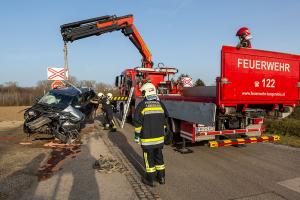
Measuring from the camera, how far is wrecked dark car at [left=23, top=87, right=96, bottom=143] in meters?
9.02

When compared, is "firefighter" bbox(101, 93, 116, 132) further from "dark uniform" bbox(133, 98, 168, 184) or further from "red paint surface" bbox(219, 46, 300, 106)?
"dark uniform" bbox(133, 98, 168, 184)

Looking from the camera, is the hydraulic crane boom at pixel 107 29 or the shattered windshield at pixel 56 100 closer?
the shattered windshield at pixel 56 100

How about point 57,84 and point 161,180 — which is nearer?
point 161,180

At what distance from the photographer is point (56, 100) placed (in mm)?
10180

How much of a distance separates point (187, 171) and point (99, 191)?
→ 2.03 meters

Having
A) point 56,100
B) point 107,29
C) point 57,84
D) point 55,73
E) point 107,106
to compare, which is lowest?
point 107,106

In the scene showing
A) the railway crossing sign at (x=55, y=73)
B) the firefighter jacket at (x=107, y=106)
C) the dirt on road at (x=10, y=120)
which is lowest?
the dirt on road at (x=10, y=120)

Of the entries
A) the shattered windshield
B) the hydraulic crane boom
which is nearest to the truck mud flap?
the shattered windshield

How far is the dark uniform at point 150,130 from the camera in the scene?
5.09 m

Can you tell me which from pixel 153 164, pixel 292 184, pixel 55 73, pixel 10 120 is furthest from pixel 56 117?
pixel 10 120

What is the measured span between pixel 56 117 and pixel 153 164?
16.3ft

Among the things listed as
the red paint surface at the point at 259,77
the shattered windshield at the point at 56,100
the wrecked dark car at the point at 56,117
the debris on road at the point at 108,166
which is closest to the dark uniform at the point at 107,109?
the wrecked dark car at the point at 56,117

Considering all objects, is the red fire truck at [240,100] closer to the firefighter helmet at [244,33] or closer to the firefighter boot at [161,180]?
the firefighter helmet at [244,33]

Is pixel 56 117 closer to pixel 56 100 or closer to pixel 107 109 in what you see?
pixel 56 100
